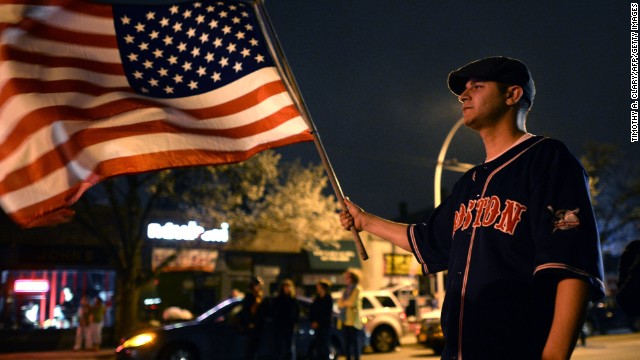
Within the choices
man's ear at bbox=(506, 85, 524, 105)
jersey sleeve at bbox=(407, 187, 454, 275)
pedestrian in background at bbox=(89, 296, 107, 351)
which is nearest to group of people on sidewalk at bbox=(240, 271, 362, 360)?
jersey sleeve at bbox=(407, 187, 454, 275)

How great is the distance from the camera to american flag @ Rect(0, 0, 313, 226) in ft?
11.3

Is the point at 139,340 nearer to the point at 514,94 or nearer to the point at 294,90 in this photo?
the point at 294,90

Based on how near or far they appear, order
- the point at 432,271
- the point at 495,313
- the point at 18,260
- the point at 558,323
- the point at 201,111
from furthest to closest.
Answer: the point at 18,260 → the point at 201,111 → the point at 432,271 → the point at 495,313 → the point at 558,323

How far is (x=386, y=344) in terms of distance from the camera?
17.9 meters

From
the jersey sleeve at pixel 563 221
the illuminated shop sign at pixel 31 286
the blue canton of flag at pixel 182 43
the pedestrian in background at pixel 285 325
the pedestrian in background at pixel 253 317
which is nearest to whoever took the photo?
the jersey sleeve at pixel 563 221

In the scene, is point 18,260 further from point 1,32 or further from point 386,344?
point 1,32

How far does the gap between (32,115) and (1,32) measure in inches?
20.2

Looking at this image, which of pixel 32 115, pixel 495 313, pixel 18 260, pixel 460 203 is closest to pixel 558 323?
pixel 495 313

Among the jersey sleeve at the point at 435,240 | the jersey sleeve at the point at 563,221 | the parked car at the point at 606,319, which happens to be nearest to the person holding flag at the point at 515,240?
the jersey sleeve at the point at 563,221

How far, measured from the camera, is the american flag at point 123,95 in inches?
135

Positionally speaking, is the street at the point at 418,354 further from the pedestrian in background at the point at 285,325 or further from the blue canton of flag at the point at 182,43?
the blue canton of flag at the point at 182,43

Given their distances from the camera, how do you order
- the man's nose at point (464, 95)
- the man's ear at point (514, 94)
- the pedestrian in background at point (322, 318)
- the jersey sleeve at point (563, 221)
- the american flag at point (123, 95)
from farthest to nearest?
the pedestrian in background at point (322, 318) → the american flag at point (123, 95) → the man's nose at point (464, 95) → the man's ear at point (514, 94) → the jersey sleeve at point (563, 221)

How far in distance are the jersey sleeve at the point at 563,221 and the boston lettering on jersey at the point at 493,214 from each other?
6 cm

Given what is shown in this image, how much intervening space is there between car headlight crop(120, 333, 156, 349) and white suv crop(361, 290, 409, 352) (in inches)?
300
